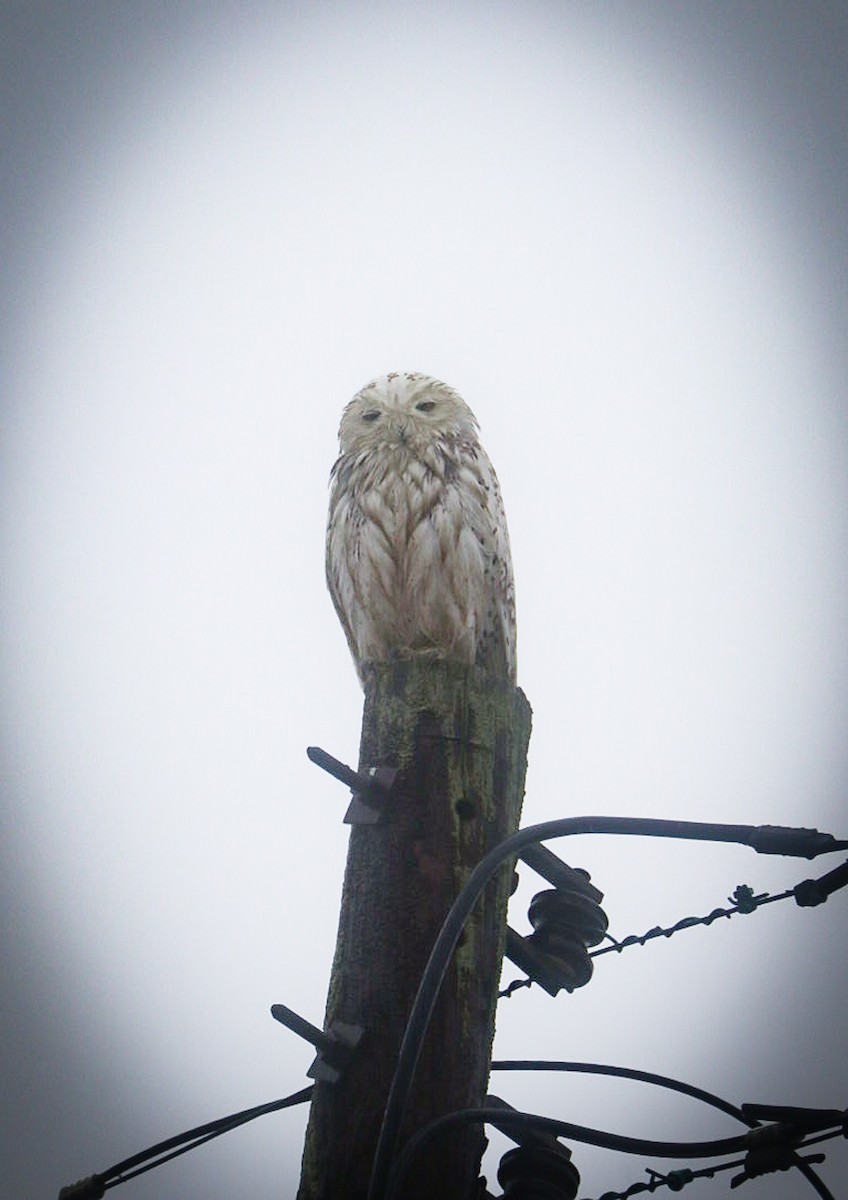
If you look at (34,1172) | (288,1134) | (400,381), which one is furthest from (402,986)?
(288,1134)

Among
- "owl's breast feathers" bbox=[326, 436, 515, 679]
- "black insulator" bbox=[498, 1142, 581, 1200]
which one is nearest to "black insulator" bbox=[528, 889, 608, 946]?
"black insulator" bbox=[498, 1142, 581, 1200]

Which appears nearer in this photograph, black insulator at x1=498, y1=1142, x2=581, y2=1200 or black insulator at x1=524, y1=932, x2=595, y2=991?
black insulator at x1=498, y1=1142, x2=581, y2=1200

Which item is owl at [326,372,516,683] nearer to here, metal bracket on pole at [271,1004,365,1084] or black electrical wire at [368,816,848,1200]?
black electrical wire at [368,816,848,1200]

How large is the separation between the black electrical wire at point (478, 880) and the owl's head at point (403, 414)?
1714mm

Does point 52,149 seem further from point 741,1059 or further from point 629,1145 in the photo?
point 629,1145

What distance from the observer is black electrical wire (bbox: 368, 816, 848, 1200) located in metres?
1.50

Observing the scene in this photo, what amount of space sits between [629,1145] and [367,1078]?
1.57 feet

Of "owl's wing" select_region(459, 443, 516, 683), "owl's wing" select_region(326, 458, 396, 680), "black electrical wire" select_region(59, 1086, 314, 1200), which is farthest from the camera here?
"owl's wing" select_region(326, 458, 396, 680)

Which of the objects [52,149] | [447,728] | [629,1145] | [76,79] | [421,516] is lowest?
[629,1145]

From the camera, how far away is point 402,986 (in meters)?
1.85

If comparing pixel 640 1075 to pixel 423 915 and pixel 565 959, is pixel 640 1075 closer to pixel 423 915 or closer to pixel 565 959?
pixel 565 959

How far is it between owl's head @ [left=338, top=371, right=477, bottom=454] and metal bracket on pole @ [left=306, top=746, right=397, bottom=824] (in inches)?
54.1

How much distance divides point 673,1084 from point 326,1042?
0.77 meters

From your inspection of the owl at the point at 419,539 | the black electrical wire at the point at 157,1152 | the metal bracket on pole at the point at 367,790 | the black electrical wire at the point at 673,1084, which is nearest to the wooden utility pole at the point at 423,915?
the metal bracket on pole at the point at 367,790
